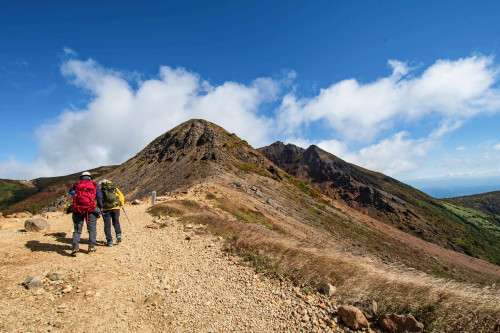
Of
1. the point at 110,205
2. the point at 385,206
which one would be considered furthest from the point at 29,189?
the point at 385,206

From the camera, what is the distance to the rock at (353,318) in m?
4.81

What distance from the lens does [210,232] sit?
36.6 ft

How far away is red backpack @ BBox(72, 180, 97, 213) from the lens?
8469mm

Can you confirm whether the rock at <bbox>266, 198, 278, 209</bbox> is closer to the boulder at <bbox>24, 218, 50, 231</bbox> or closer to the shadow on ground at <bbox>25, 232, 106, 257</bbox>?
the shadow on ground at <bbox>25, 232, 106, 257</bbox>

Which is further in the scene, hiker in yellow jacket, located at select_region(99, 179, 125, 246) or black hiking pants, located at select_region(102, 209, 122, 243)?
hiker in yellow jacket, located at select_region(99, 179, 125, 246)

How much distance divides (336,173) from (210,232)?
9266 cm

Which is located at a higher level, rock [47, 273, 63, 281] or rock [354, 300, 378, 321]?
rock [47, 273, 63, 281]

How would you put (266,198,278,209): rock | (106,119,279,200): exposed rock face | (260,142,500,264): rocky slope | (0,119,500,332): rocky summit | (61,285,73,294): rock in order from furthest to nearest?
1. (260,142,500,264): rocky slope
2. (106,119,279,200): exposed rock face
3. (266,198,278,209): rock
4. (61,285,73,294): rock
5. (0,119,500,332): rocky summit

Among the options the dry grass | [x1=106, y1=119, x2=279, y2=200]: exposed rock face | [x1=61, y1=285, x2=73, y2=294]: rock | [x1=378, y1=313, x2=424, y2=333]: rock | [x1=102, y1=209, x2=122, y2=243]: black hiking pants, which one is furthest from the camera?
[x1=106, y1=119, x2=279, y2=200]: exposed rock face

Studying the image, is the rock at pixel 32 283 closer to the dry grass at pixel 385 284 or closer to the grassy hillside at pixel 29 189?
the dry grass at pixel 385 284

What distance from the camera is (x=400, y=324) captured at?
462cm

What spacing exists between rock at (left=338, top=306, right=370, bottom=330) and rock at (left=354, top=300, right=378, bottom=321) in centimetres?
22

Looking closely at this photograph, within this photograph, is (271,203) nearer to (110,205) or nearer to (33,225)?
(110,205)

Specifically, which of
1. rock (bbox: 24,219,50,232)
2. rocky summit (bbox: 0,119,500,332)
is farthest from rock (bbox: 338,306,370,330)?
rock (bbox: 24,219,50,232)
